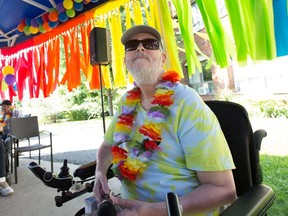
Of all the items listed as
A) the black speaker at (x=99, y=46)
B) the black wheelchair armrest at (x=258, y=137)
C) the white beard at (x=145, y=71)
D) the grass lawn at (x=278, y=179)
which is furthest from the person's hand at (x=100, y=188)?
the grass lawn at (x=278, y=179)

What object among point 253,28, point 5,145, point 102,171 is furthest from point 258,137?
point 5,145

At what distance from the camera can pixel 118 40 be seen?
8.77 feet

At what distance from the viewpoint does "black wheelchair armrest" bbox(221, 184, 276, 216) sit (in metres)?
0.78

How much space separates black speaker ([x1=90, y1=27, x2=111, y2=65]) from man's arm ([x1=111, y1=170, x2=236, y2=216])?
1926 mm

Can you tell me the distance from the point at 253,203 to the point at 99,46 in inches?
87.7

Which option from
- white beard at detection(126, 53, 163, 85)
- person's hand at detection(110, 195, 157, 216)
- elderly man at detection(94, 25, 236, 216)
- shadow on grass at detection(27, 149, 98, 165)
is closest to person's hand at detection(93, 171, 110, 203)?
elderly man at detection(94, 25, 236, 216)

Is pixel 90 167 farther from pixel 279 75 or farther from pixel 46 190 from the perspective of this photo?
pixel 279 75

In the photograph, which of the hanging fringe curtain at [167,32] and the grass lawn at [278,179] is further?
the grass lawn at [278,179]

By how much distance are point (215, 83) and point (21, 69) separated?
6608mm

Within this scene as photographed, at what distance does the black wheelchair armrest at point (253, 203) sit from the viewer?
779mm

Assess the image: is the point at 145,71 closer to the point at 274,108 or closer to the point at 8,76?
the point at 8,76

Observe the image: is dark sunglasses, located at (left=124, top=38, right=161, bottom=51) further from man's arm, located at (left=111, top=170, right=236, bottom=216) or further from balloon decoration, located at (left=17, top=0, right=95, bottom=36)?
balloon decoration, located at (left=17, top=0, right=95, bottom=36)

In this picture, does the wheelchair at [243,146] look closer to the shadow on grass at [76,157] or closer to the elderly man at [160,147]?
the elderly man at [160,147]

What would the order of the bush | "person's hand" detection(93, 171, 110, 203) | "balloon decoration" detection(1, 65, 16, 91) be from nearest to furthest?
"person's hand" detection(93, 171, 110, 203) < "balloon decoration" detection(1, 65, 16, 91) < the bush
